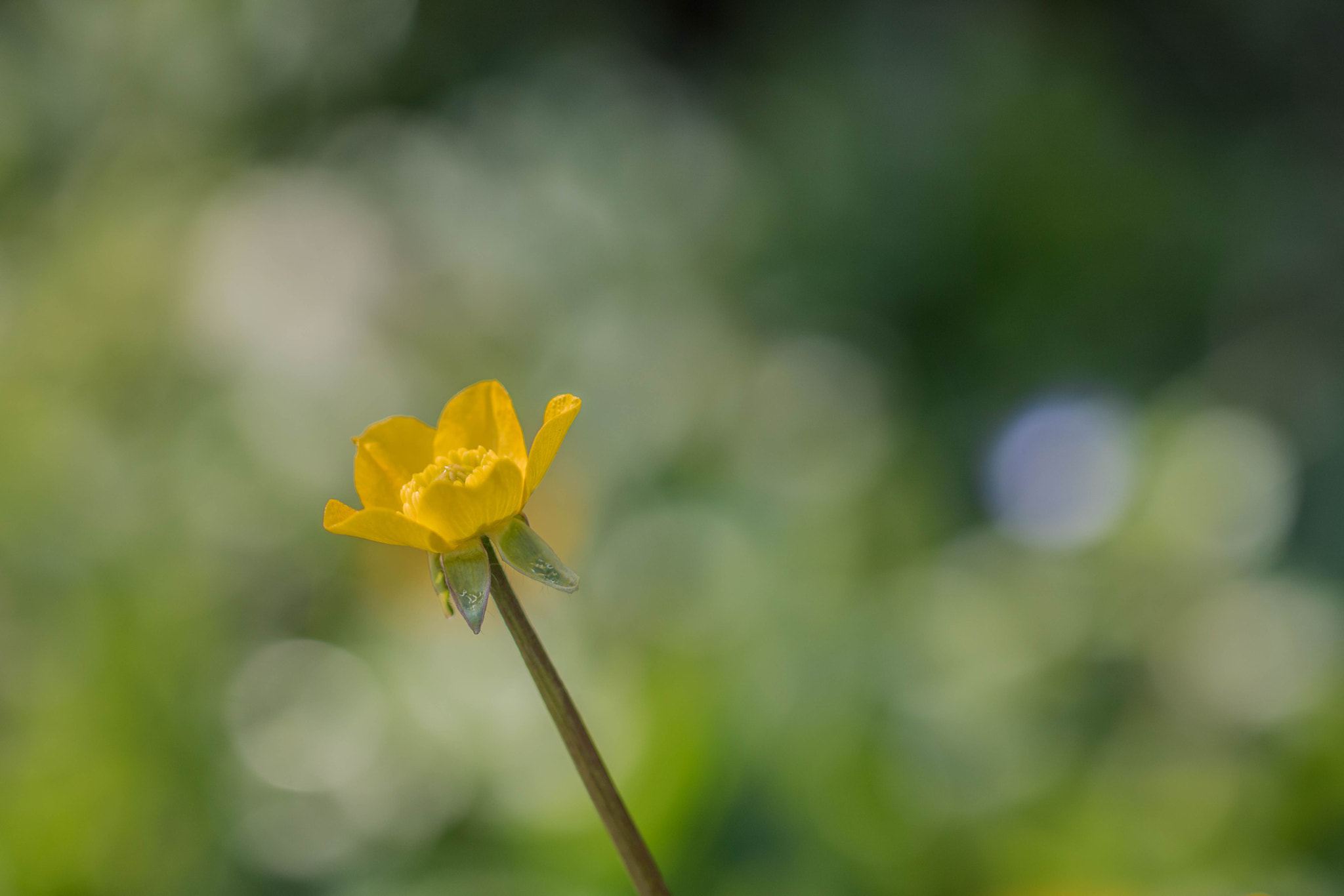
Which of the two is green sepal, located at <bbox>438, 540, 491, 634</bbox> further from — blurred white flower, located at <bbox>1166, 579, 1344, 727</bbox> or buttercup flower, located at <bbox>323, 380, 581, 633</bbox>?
blurred white flower, located at <bbox>1166, 579, 1344, 727</bbox>

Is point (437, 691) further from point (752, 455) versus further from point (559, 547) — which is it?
point (752, 455)

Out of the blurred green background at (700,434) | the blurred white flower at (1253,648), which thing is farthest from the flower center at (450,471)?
the blurred white flower at (1253,648)

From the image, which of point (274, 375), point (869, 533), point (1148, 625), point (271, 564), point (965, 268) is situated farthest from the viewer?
point (965, 268)

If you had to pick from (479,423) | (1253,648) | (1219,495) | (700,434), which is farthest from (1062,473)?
(479,423)

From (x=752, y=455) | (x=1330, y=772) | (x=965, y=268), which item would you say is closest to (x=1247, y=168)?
(x=965, y=268)

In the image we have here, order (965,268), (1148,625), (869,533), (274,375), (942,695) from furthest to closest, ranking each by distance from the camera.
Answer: (965,268)
(274,375)
(869,533)
(1148,625)
(942,695)

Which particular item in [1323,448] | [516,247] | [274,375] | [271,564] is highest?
[516,247]

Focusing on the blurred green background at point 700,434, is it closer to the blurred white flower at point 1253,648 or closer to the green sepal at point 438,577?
the blurred white flower at point 1253,648
